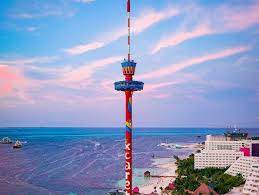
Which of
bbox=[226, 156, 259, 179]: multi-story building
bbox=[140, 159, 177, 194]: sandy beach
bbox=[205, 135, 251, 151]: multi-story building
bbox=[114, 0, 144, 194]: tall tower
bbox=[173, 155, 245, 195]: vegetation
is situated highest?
bbox=[114, 0, 144, 194]: tall tower

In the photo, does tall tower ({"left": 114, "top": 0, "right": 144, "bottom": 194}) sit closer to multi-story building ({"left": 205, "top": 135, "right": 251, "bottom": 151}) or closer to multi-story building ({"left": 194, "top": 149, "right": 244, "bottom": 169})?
multi-story building ({"left": 194, "top": 149, "right": 244, "bottom": 169})

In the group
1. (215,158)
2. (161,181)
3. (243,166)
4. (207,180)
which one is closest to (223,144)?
(215,158)

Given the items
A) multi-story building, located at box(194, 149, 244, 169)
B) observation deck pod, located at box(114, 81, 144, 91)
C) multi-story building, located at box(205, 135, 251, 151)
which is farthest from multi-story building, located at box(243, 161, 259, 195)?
multi-story building, located at box(205, 135, 251, 151)

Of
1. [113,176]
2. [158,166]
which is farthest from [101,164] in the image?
[113,176]

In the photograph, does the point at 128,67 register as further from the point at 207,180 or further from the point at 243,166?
the point at 243,166

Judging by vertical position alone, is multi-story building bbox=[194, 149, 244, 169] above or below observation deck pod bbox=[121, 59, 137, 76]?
below

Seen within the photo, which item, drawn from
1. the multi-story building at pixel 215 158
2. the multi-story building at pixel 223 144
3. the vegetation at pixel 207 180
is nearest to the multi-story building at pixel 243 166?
the vegetation at pixel 207 180

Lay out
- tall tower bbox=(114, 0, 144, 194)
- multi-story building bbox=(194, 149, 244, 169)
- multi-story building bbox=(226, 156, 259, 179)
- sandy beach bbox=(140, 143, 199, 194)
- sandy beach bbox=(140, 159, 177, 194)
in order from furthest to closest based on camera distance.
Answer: multi-story building bbox=(194, 149, 244, 169), sandy beach bbox=(140, 143, 199, 194), multi-story building bbox=(226, 156, 259, 179), sandy beach bbox=(140, 159, 177, 194), tall tower bbox=(114, 0, 144, 194)
